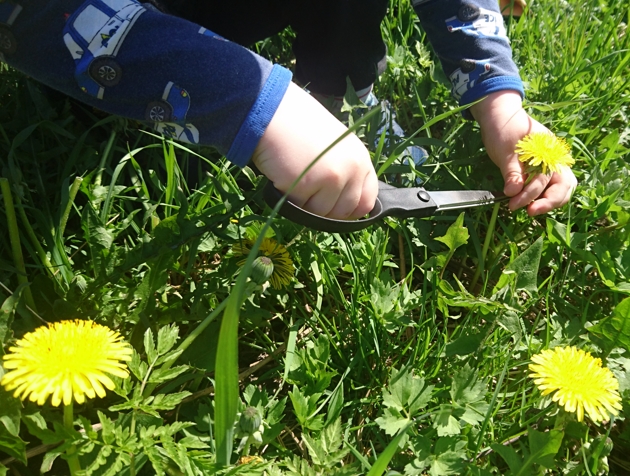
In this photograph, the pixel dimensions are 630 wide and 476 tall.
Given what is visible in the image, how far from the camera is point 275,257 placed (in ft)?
3.23

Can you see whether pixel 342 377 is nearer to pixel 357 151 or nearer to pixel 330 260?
pixel 330 260

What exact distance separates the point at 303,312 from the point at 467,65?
67cm

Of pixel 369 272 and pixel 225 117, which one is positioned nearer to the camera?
pixel 225 117

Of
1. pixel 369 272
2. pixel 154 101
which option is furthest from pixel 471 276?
pixel 154 101

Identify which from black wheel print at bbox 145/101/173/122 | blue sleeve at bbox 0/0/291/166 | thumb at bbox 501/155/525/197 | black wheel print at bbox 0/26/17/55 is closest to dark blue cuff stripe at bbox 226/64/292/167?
blue sleeve at bbox 0/0/291/166

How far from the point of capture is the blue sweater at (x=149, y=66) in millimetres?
858

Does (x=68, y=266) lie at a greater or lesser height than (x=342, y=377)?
greater

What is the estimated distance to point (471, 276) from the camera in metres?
1.21

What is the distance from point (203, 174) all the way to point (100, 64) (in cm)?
43

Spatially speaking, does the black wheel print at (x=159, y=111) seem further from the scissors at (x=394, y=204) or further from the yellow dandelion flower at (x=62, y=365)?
the yellow dandelion flower at (x=62, y=365)

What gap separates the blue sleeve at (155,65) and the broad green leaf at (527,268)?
505 mm

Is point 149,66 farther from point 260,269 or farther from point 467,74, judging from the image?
point 467,74

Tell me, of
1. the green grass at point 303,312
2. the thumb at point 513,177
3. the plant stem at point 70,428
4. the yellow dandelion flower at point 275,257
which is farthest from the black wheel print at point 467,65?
the plant stem at point 70,428

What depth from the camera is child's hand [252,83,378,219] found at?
2.76ft
